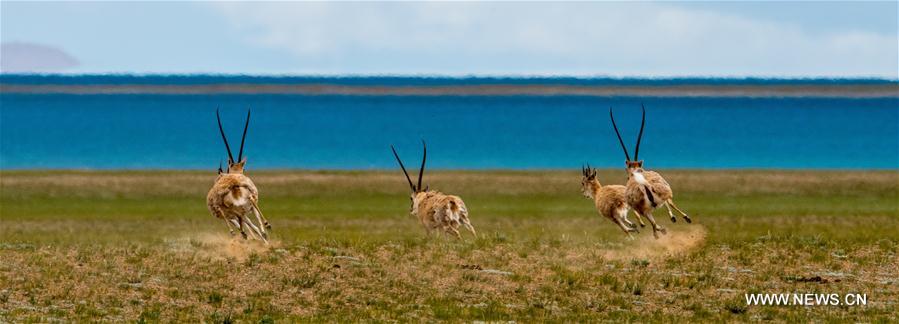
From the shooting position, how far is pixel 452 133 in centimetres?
14100

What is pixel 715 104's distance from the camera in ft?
623

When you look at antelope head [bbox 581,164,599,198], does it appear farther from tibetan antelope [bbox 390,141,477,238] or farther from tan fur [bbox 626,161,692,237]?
tan fur [bbox 626,161,692,237]

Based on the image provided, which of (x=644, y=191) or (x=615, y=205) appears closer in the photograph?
(x=644, y=191)

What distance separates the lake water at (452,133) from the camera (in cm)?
10350

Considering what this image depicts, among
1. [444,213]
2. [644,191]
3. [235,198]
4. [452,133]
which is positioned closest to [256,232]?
[235,198]

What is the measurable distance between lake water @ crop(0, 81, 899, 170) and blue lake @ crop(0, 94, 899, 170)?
22 centimetres

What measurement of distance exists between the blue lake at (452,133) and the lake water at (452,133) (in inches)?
8.7

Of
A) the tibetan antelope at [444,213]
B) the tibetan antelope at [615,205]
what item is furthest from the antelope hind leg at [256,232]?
the tibetan antelope at [615,205]

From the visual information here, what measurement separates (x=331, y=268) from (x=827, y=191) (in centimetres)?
3675

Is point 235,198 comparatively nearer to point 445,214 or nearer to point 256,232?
point 256,232

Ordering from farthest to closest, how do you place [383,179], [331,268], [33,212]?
[383,179] < [33,212] < [331,268]

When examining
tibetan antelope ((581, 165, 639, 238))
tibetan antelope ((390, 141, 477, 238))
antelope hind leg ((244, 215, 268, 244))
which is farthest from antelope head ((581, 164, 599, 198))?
antelope hind leg ((244, 215, 268, 244))

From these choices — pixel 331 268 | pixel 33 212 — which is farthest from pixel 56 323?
pixel 33 212

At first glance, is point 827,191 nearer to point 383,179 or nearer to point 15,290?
point 383,179
